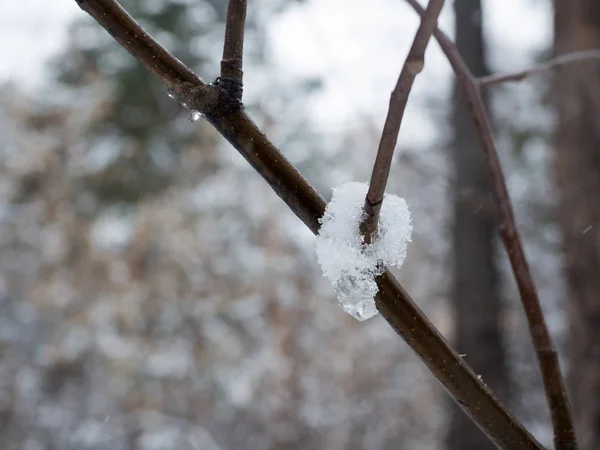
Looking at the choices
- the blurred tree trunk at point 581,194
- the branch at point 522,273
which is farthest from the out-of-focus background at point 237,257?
the branch at point 522,273

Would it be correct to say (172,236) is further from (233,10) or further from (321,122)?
(233,10)

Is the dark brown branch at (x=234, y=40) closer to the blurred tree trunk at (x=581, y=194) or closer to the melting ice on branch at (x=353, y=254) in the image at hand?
the melting ice on branch at (x=353, y=254)

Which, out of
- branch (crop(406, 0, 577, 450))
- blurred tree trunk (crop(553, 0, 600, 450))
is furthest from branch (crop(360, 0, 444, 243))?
blurred tree trunk (crop(553, 0, 600, 450))

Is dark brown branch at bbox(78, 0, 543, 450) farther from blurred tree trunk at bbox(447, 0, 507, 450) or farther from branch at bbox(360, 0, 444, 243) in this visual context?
blurred tree trunk at bbox(447, 0, 507, 450)

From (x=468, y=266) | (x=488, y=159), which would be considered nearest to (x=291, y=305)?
(x=468, y=266)

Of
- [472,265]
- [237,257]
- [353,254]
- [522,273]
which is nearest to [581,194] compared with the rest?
[472,265]

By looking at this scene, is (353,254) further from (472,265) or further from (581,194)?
(472,265)
